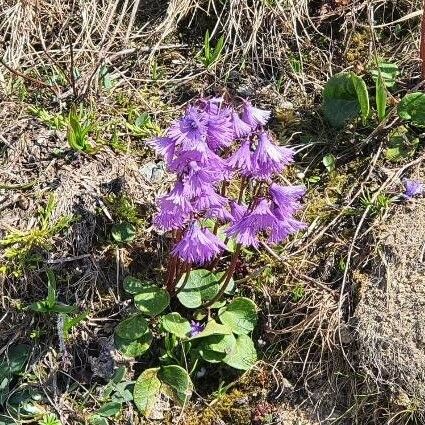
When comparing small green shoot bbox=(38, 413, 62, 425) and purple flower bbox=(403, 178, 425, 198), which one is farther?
purple flower bbox=(403, 178, 425, 198)

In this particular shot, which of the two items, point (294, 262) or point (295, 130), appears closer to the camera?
point (294, 262)

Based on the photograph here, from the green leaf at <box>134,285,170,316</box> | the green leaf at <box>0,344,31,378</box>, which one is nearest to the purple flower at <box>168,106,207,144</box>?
the green leaf at <box>134,285,170,316</box>

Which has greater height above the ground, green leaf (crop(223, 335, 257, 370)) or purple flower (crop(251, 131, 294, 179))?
purple flower (crop(251, 131, 294, 179))

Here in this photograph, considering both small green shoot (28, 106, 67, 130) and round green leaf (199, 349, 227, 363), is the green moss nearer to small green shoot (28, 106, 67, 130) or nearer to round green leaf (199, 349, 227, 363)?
small green shoot (28, 106, 67, 130)

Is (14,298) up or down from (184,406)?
up

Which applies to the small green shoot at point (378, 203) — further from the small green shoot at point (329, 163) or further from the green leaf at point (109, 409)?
the green leaf at point (109, 409)

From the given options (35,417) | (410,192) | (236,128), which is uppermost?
(236,128)

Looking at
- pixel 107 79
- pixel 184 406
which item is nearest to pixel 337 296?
pixel 184 406

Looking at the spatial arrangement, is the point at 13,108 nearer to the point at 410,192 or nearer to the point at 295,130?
the point at 295,130
